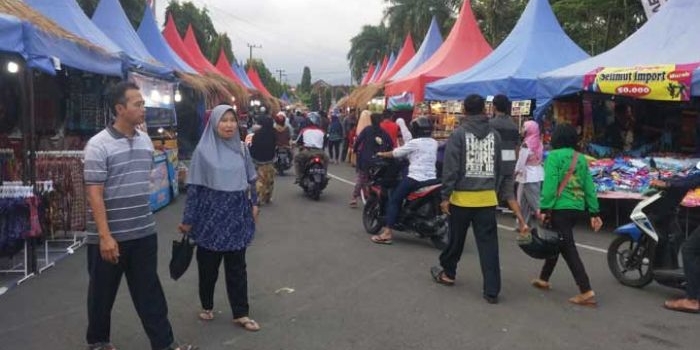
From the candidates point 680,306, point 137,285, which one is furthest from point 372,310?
point 680,306

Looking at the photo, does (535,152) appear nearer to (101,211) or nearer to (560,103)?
(560,103)

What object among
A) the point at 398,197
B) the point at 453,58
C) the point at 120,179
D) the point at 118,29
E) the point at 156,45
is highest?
the point at 156,45

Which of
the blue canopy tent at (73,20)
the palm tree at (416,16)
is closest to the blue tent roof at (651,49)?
the blue canopy tent at (73,20)

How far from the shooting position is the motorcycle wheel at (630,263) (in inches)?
238

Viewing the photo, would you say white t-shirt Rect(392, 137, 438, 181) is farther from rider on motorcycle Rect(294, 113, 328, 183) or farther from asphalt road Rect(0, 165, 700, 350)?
rider on motorcycle Rect(294, 113, 328, 183)

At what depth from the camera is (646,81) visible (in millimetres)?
8812

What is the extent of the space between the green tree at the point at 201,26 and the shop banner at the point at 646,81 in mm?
40650

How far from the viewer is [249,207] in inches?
186

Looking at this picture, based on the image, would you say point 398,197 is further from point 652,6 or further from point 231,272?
point 652,6

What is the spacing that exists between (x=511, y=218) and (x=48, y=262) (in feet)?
22.8

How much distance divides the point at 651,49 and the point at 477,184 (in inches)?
238

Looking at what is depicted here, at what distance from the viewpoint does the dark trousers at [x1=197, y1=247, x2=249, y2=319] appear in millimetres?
4668

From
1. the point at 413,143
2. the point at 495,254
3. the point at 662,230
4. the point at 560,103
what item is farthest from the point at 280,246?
the point at 560,103

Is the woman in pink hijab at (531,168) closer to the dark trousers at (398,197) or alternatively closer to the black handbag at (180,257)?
the dark trousers at (398,197)
